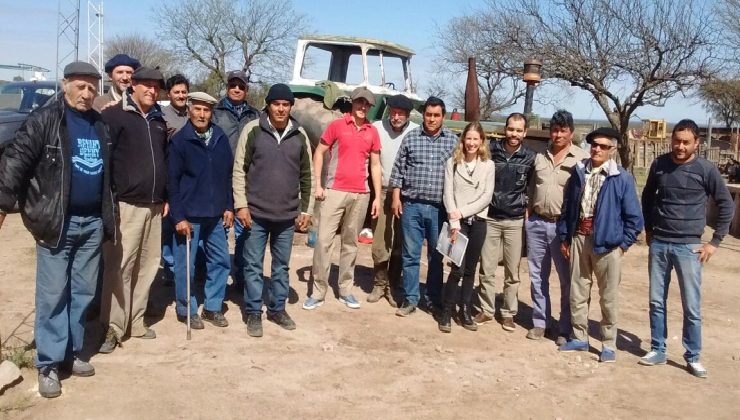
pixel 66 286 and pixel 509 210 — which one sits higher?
pixel 509 210

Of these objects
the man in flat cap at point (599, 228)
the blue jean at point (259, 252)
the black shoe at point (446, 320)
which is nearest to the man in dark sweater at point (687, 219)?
the man in flat cap at point (599, 228)

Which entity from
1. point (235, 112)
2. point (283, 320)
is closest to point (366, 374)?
point (283, 320)

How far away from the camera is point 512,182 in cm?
523

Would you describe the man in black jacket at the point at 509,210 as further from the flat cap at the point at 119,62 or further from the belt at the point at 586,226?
the flat cap at the point at 119,62

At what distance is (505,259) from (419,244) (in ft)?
2.30

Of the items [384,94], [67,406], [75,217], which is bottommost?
[67,406]

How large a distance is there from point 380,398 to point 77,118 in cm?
241

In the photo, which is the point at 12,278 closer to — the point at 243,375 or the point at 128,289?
the point at 128,289

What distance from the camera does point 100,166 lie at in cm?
398

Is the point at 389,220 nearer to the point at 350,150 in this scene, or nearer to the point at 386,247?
the point at 386,247

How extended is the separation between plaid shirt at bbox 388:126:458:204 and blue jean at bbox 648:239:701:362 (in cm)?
166

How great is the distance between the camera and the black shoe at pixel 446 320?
5.34m

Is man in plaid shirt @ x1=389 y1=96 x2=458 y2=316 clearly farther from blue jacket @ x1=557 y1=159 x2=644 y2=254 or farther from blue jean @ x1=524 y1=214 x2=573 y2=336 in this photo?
blue jacket @ x1=557 y1=159 x2=644 y2=254

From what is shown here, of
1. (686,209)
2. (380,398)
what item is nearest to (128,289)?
(380,398)
